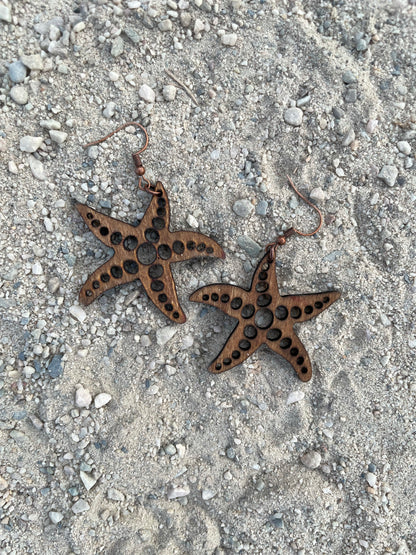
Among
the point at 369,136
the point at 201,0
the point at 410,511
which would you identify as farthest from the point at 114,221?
the point at 410,511

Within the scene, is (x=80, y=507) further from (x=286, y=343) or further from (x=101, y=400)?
(x=286, y=343)

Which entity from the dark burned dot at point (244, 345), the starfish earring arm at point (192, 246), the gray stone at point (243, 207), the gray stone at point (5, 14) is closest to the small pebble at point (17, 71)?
the gray stone at point (5, 14)

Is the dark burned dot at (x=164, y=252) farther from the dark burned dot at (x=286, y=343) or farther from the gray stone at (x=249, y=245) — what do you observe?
the dark burned dot at (x=286, y=343)

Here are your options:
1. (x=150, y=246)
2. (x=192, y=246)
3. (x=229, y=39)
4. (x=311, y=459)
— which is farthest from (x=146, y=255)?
(x=311, y=459)

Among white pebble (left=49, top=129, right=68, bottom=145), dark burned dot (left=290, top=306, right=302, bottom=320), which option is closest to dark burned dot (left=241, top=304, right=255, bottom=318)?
dark burned dot (left=290, top=306, right=302, bottom=320)

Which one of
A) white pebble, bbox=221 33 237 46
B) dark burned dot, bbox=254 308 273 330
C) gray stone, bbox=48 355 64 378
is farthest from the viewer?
white pebble, bbox=221 33 237 46

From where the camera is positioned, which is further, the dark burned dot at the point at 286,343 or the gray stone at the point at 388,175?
the gray stone at the point at 388,175

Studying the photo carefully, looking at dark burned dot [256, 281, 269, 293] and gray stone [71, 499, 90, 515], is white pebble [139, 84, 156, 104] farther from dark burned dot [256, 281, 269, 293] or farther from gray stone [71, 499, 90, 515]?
gray stone [71, 499, 90, 515]
